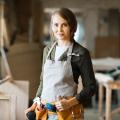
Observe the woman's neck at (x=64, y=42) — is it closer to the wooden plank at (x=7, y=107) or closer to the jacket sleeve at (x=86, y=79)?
the jacket sleeve at (x=86, y=79)

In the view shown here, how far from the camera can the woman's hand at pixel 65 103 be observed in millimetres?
1781

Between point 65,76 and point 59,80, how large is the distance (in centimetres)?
4

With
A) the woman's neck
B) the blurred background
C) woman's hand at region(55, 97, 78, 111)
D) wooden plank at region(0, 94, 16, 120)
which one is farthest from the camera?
the blurred background

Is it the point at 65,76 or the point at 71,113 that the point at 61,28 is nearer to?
the point at 65,76

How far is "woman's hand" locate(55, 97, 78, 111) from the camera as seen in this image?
178cm

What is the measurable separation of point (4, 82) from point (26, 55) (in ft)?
12.2

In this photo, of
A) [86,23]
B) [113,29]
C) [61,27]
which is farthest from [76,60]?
[113,29]

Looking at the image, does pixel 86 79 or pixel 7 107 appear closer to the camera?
pixel 86 79

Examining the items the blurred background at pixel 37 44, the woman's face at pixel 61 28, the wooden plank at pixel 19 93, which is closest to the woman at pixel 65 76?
the woman's face at pixel 61 28

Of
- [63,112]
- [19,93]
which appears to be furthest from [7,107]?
[63,112]

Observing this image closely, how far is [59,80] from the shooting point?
1837 millimetres

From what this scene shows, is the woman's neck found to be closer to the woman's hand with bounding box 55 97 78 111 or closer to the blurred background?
the woman's hand with bounding box 55 97 78 111

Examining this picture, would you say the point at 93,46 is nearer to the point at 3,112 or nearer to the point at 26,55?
the point at 26,55

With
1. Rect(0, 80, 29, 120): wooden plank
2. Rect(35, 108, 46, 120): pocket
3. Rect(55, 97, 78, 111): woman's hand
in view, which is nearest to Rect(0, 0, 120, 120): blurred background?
Rect(0, 80, 29, 120): wooden plank
